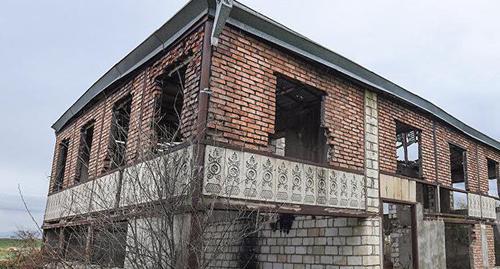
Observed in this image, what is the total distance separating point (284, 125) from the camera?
11.6 m

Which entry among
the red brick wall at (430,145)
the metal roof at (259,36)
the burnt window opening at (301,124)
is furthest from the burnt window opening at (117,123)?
the red brick wall at (430,145)

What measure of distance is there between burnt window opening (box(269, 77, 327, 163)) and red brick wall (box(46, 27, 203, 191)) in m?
2.98

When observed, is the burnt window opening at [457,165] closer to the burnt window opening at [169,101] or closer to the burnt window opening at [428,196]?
the burnt window opening at [428,196]

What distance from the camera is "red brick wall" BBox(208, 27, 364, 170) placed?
20.3 ft

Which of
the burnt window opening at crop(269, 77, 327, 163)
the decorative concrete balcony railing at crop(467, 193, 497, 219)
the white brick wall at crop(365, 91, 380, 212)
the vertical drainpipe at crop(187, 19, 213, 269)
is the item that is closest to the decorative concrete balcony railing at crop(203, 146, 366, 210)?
the vertical drainpipe at crop(187, 19, 213, 269)

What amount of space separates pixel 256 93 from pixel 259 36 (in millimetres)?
978

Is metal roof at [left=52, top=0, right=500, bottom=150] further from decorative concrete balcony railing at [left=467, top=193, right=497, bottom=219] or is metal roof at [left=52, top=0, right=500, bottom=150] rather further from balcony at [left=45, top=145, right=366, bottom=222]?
decorative concrete balcony railing at [left=467, top=193, right=497, bottom=219]

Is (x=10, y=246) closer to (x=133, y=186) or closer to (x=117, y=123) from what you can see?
(x=117, y=123)

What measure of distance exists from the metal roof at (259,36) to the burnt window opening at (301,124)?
1.42m

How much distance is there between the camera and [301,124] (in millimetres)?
11062

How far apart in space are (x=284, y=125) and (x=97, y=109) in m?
5.06

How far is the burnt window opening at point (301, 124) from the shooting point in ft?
32.9

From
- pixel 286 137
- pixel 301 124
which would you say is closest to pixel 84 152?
pixel 286 137

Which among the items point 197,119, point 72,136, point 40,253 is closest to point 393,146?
point 197,119
